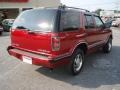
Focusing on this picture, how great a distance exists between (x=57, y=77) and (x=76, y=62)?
72cm

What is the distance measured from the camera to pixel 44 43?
4.89m

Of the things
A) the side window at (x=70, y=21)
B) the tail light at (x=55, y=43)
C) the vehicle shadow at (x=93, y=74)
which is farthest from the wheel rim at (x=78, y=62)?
the tail light at (x=55, y=43)

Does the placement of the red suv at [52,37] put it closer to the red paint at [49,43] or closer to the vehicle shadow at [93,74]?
the red paint at [49,43]

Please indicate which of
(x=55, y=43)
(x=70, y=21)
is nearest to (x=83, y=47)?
(x=70, y=21)

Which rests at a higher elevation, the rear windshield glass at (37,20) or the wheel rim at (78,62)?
the rear windshield glass at (37,20)

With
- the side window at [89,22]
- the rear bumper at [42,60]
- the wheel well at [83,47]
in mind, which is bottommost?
the rear bumper at [42,60]

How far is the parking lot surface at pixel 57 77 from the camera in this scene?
4.97 m

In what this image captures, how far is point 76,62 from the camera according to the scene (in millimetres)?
5820

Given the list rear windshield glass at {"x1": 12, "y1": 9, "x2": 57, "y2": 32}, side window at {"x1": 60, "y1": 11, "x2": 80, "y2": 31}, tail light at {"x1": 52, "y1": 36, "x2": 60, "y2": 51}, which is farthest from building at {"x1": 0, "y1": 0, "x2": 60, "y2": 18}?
tail light at {"x1": 52, "y1": 36, "x2": 60, "y2": 51}

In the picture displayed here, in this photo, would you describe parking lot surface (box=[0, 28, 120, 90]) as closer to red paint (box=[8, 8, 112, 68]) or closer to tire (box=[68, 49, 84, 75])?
tire (box=[68, 49, 84, 75])

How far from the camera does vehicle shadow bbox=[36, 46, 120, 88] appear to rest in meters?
5.32

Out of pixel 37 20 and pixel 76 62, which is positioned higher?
pixel 37 20

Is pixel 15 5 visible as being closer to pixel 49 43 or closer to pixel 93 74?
pixel 93 74

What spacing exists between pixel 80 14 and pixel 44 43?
163 cm
